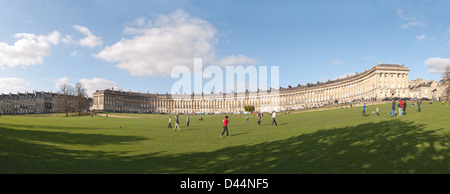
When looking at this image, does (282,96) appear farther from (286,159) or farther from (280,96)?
(286,159)

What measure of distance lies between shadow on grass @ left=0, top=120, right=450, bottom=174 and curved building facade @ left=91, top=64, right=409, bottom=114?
81.0 m

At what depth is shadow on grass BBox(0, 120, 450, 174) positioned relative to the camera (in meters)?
8.95

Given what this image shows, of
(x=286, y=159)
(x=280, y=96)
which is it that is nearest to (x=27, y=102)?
(x=280, y=96)

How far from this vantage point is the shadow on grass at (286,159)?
8.95 m

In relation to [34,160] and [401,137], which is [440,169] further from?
[34,160]

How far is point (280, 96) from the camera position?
157375 millimetres

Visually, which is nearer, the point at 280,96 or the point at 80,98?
the point at 80,98

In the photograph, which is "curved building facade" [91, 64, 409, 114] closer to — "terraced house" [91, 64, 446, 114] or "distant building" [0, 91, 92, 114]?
"terraced house" [91, 64, 446, 114]

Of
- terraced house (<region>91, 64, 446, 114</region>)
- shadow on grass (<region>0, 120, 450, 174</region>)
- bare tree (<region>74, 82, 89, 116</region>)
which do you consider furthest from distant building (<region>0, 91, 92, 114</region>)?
shadow on grass (<region>0, 120, 450, 174</region>)

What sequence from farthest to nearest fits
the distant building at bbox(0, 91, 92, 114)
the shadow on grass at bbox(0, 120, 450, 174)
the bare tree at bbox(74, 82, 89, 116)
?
the distant building at bbox(0, 91, 92, 114) → the bare tree at bbox(74, 82, 89, 116) → the shadow on grass at bbox(0, 120, 450, 174)

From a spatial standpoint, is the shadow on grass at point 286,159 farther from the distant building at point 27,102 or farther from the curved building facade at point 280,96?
the distant building at point 27,102

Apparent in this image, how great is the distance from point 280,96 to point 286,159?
491 ft

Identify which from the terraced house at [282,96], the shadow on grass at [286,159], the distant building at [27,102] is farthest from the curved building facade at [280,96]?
the shadow on grass at [286,159]
